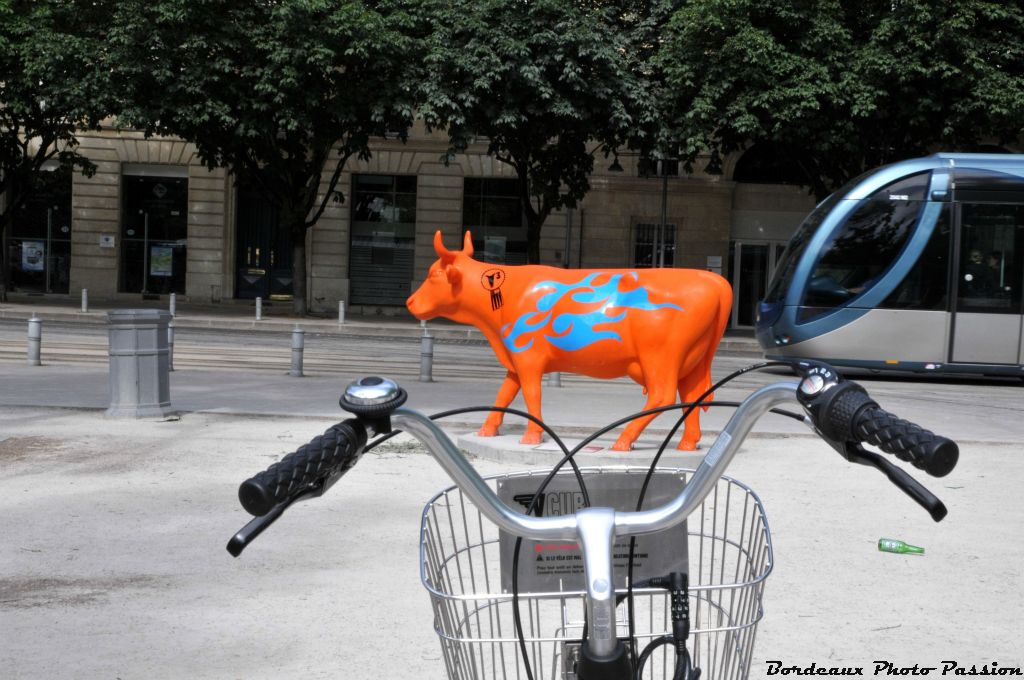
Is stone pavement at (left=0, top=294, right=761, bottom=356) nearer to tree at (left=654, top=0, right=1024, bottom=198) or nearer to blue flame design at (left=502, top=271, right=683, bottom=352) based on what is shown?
tree at (left=654, top=0, right=1024, bottom=198)

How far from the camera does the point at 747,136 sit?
26.4 m

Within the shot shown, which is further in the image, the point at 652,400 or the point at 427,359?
the point at 427,359

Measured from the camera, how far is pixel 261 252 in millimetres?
34906

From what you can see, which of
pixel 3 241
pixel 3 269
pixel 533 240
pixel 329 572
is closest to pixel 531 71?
pixel 533 240

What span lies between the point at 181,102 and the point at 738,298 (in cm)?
1685

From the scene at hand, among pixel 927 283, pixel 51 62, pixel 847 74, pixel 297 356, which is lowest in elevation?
pixel 297 356

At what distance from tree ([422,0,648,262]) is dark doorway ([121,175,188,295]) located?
41.0 ft

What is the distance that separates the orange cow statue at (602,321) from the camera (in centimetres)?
845

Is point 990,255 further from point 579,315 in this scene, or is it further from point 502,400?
point 502,400

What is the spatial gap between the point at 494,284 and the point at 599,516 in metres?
7.04

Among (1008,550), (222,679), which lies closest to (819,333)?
(1008,550)

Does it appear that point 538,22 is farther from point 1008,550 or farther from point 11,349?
point 1008,550

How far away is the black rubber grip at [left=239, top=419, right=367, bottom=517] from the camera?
168cm

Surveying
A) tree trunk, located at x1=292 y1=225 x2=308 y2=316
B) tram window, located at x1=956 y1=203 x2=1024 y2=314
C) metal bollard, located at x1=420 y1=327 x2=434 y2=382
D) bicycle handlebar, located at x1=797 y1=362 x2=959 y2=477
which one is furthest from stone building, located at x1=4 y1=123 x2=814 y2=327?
bicycle handlebar, located at x1=797 y1=362 x2=959 y2=477
